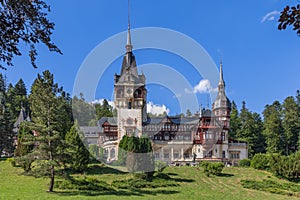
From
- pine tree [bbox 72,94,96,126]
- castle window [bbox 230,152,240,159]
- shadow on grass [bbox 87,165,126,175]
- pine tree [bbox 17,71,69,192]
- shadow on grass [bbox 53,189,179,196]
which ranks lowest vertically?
shadow on grass [bbox 53,189,179,196]

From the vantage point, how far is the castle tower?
41.3 metres

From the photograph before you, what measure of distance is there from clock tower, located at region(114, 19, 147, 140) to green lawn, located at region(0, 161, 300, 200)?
39.3 ft

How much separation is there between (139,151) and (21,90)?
4646 centimetres

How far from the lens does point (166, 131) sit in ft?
141

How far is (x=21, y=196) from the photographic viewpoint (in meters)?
16.3

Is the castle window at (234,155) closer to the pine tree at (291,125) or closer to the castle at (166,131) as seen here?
the castle at (166,131)

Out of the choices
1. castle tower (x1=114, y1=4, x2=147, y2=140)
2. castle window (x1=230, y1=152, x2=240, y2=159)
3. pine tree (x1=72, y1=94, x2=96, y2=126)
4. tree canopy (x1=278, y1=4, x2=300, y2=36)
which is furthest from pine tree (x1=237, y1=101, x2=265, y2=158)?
tree canopy (x1=278, y1=4, x2=300, y2=36)

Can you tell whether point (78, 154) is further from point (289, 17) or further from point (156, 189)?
point (289, 17)

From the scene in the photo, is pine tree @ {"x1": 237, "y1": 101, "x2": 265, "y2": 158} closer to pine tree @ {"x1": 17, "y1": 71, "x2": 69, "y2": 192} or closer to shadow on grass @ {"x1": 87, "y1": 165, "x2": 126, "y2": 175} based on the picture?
shadow on grass @ {"x1": 87, "y1": 165, "x2": 126, "y2": 175}

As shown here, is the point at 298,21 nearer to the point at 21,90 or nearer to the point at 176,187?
the point at 176,187

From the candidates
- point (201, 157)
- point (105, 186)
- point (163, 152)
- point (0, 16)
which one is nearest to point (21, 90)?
point (163, 152)

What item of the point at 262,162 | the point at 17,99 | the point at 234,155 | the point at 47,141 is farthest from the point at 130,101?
the point at 17,99

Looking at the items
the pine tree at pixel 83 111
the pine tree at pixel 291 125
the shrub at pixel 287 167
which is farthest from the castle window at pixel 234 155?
the pine tree at pixel 83 111

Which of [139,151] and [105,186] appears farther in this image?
[139,151]
